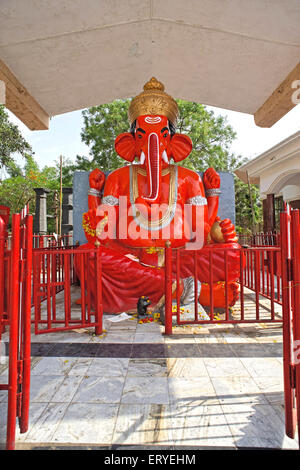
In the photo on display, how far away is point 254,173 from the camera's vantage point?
1081 centimetres

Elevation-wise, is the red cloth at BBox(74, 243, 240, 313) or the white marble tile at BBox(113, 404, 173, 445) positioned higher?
the red cloth at BBox(74, 243, 240, 313)

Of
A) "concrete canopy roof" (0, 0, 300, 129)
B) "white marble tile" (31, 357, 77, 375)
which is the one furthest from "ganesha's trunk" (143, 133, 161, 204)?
"white marble tile" (31, 357, 77, 375)

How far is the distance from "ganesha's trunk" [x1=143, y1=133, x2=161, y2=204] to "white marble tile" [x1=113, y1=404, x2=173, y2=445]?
2943mm

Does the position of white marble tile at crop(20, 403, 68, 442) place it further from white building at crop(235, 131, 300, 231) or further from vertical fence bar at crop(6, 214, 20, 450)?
white building at crop(235, 131, 300, 231)

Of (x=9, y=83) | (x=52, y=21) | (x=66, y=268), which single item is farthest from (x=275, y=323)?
(x=9, y=83)

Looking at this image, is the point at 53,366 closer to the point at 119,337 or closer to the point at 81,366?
the point at 81,366

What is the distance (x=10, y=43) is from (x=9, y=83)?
58 centimetres

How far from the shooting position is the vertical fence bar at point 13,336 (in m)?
1.42

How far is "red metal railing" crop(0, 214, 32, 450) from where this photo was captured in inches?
56.5

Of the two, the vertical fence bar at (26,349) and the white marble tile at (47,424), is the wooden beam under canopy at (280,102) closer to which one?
the vertical fence bar at (26,349)
